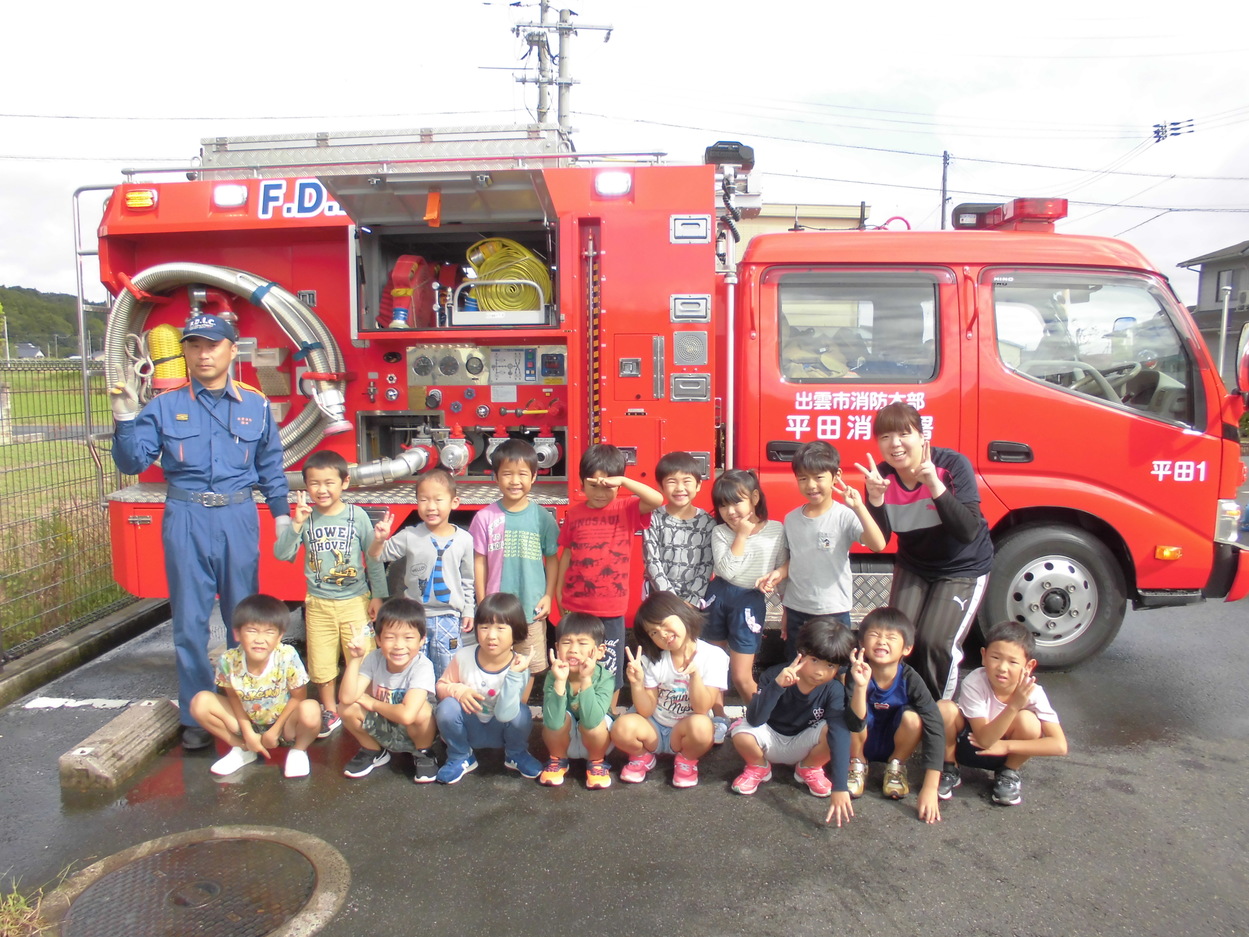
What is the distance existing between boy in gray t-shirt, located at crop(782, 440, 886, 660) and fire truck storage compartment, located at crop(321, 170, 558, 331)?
2.00 metres

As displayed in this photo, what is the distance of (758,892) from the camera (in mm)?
2807

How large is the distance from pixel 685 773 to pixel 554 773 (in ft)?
1.78

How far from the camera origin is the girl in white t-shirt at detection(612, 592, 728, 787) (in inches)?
135

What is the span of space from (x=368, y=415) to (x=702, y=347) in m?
2.19

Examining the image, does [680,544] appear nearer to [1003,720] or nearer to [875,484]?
[875,484]

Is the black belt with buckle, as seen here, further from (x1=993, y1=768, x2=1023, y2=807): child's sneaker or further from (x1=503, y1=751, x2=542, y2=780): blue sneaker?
(x1=993, y1=768, x2=1023, y2=807): child's sneaker

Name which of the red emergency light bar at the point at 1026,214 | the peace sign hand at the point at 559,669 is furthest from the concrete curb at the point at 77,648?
the red emergency light bar at the point at 1026,214

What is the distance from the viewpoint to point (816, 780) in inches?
136

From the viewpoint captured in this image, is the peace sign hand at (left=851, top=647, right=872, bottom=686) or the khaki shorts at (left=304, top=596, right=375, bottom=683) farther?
the khaki shorts at (left=304, top=596, right=375, bottom=683)

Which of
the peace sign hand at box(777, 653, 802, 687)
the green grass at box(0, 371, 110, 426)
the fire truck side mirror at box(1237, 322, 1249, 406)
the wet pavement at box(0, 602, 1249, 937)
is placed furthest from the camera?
the green grass at box(0, 371, 110, 426)

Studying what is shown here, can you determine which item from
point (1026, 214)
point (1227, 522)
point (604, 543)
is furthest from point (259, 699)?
point (1227, 522)

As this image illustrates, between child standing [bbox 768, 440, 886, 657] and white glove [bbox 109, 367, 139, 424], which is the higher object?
white glove [bbox 109, 367, 139, 424]

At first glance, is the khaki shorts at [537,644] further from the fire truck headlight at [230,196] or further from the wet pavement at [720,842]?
the fire truck headlight at [230,196]

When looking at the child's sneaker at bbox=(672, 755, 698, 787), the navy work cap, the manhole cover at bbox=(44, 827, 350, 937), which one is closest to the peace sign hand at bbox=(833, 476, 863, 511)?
the child's sneaker at bbox=(672, 755, 698, 787)
